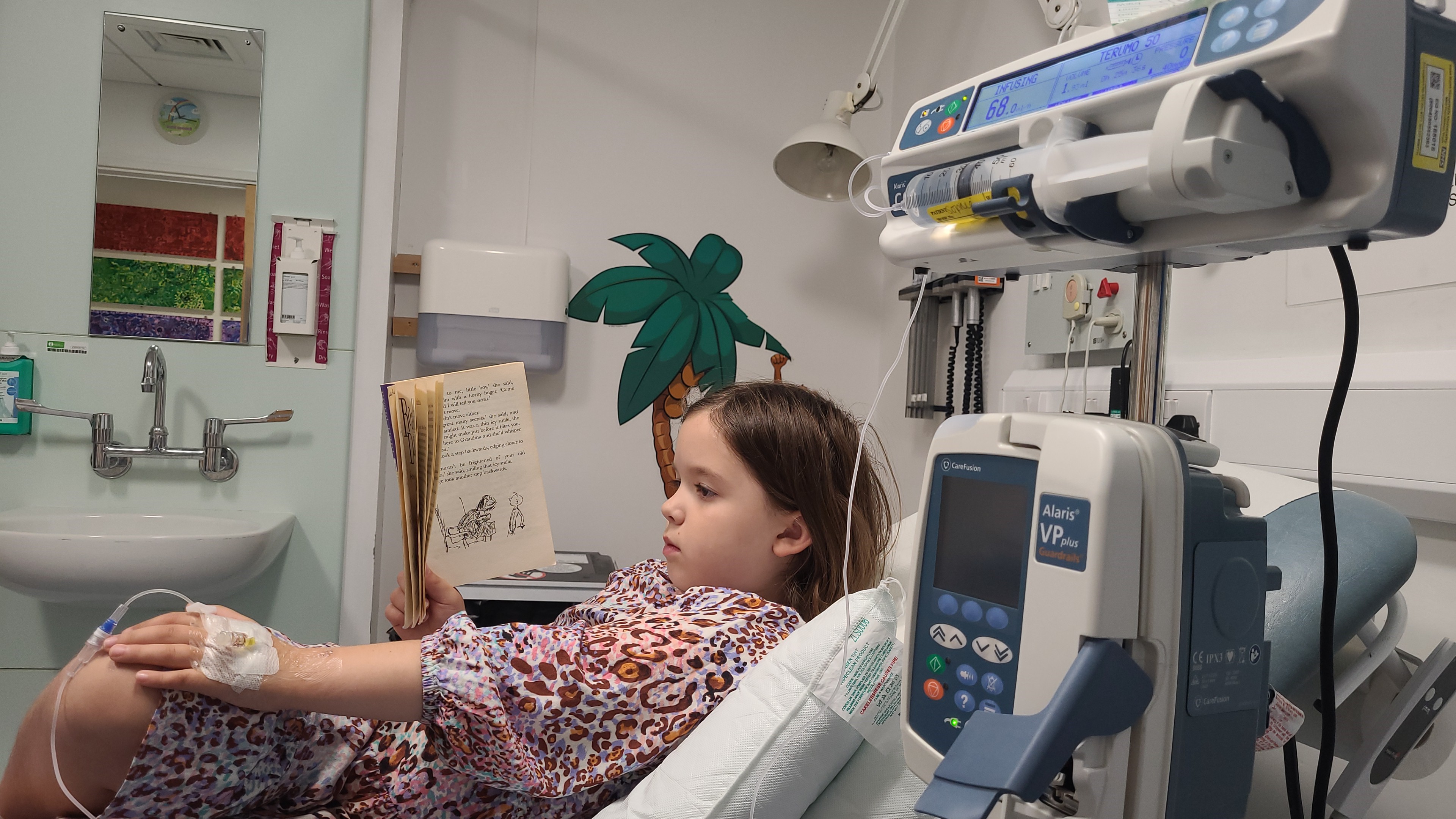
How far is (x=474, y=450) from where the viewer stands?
108 cm

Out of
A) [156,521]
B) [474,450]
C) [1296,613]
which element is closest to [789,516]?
[474,450]

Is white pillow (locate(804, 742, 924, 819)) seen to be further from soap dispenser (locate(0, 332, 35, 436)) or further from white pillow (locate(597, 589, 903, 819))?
soap dispenser (locate(0, 332, 35, 436))

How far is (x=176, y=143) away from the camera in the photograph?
6.90 ft

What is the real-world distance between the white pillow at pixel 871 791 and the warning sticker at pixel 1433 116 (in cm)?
58

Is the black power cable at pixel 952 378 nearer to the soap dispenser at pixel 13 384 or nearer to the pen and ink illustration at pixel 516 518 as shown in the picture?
the pen and ink illustration at pixel 516 518

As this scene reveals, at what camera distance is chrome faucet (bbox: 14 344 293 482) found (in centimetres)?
205

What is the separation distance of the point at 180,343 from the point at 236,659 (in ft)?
5.20

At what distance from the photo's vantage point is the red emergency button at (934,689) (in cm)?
59

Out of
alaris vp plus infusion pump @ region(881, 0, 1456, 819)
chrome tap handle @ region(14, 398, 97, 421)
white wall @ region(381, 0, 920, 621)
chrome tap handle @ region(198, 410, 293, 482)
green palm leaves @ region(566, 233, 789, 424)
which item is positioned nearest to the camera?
alaris vp plus infusion pump @ region(881, 0, 1456, 819)

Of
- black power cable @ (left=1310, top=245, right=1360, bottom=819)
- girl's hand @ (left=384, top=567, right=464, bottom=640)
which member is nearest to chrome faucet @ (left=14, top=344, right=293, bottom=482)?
girl's hand @ (left=384, top=567, right=464, bottom=640)

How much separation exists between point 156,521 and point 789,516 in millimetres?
1622

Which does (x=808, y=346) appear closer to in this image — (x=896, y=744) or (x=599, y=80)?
(x=599, y=80)

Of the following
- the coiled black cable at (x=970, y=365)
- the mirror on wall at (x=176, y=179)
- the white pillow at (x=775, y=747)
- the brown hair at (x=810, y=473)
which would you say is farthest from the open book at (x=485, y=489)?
the mirror on wall at (x=176, y=179)

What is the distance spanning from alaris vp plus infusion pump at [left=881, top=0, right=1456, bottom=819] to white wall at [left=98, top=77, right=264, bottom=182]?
80.5 inches
